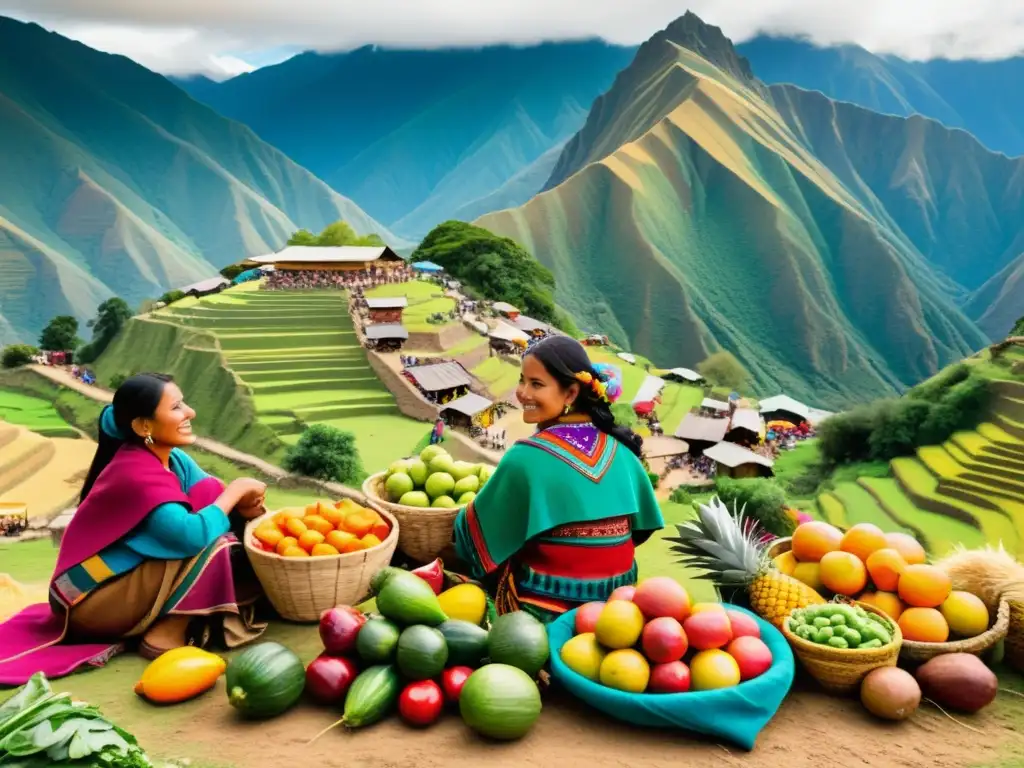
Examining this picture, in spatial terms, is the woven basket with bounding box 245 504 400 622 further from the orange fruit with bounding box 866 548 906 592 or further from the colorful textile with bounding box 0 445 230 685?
the orange fruit with bounding box 866 548 906 592

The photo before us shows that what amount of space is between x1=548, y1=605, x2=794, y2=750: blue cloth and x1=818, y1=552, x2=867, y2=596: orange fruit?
2.35 feet

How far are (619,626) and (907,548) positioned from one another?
1.60m

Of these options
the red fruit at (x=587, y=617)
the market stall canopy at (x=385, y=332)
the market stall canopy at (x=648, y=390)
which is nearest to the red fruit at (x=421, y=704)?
the red fruit at (x=587, y=617)

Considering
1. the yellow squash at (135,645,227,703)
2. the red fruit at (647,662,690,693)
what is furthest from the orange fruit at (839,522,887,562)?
the yellow squash at (135,645,227,703)

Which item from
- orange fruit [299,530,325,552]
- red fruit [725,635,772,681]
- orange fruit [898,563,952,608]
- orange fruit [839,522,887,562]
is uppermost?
orange fruit [839,522,887,562]

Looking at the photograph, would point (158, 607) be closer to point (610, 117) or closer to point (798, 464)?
point (798, 464)

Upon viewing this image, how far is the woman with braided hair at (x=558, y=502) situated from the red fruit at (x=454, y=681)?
56cm

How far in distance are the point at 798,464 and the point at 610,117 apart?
8647cm

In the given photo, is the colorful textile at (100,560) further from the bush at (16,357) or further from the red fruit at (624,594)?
the bush at (16,357)

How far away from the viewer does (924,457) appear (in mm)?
23656

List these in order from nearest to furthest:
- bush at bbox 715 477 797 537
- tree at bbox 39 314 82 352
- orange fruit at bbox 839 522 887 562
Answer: orange fruit at bbox 839 522 887 562 → bush at bbox 715 477 797 537 → tree at bbox 39 314 82 352

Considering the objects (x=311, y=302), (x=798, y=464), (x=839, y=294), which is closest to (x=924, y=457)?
(x=798, y=464)

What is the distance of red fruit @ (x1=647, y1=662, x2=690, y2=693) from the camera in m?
2.67

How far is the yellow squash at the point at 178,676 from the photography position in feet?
9.68
